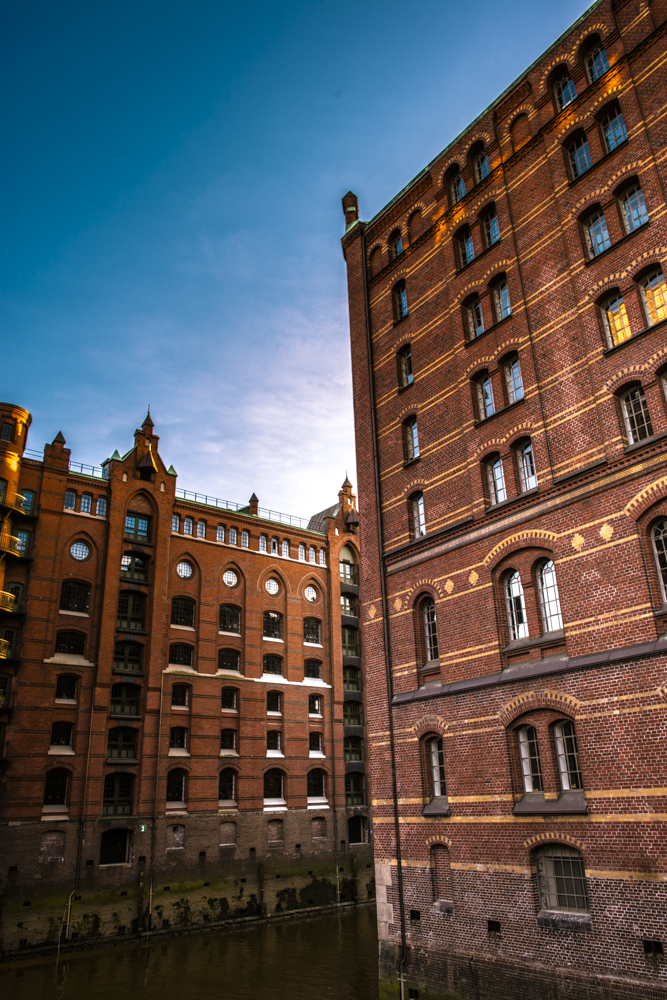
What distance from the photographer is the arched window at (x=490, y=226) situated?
68.4ft

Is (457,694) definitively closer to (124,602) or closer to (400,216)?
(400,216)

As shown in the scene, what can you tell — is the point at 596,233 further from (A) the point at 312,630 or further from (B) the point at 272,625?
(A) the point at 312,630

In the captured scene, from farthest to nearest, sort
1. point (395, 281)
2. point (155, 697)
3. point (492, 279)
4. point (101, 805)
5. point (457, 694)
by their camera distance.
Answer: point (155, 697), point (101, 805), point (395, 281), point (492, 279), point (457, 694)

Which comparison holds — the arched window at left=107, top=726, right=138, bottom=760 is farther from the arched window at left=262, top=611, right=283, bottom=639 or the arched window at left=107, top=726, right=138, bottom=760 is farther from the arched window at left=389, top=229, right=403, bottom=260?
the arched window at left=389, top=229, right=403, bottom=260

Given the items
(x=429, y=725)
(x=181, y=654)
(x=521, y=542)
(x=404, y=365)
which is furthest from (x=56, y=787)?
(x=521, y=542)

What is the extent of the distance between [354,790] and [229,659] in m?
11.3

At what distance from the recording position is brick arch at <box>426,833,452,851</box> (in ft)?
57.4

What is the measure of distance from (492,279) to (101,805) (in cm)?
2678

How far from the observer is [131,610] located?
35156 millimetres

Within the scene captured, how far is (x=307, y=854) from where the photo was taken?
37.8 metres

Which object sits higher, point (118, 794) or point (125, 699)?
point (125, 699)

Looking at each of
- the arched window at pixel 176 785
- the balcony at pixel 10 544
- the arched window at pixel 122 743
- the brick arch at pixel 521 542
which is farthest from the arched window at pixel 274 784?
the brick arch at pixel 521 542

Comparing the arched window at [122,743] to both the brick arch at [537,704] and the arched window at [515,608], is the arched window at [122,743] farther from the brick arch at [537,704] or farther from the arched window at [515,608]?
the arched window at [515,608]

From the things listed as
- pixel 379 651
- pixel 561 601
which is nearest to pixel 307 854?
pixel 379 651
